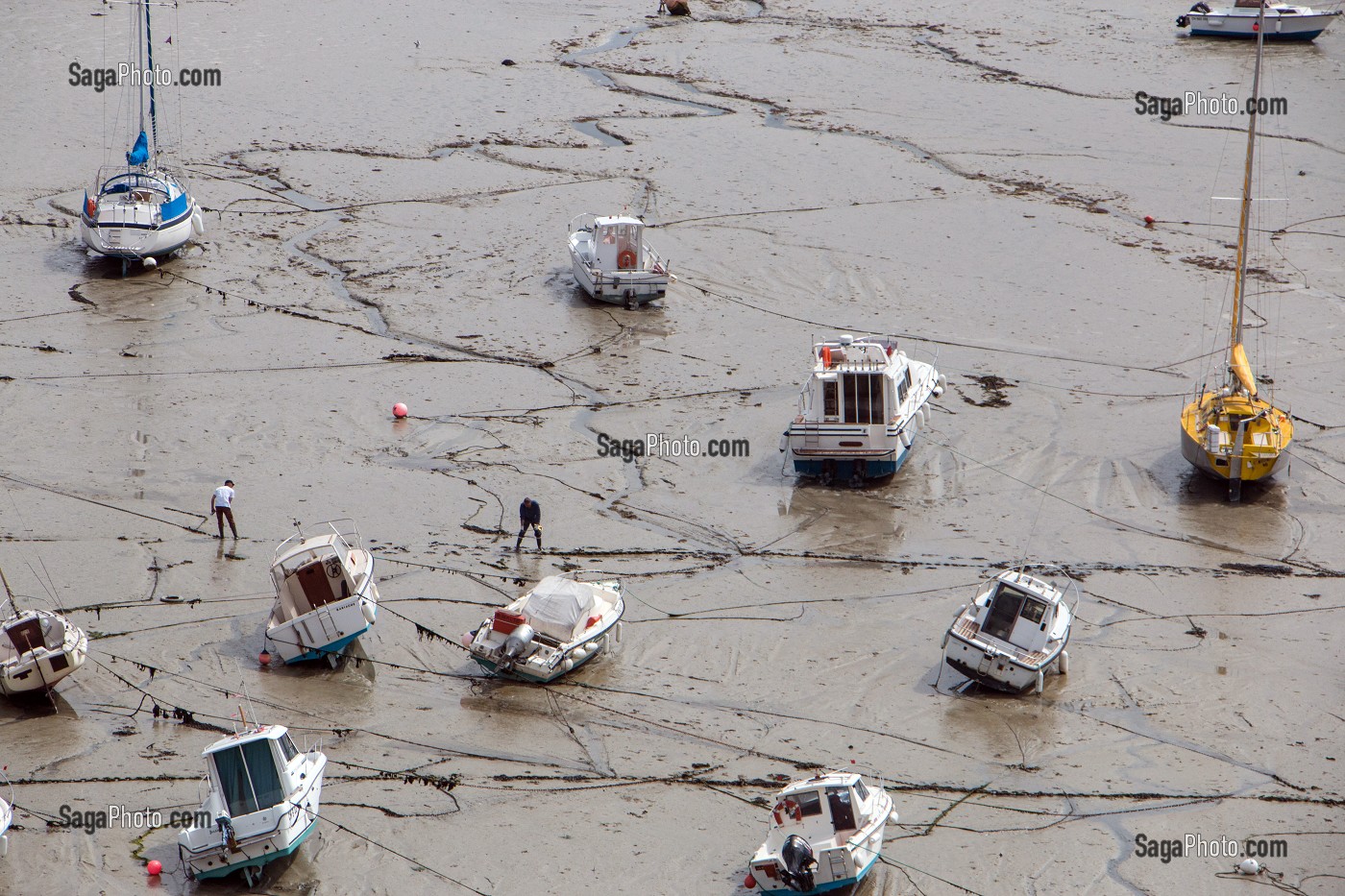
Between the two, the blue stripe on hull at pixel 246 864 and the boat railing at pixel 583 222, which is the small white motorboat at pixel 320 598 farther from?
the boat railing at pixel 583 222

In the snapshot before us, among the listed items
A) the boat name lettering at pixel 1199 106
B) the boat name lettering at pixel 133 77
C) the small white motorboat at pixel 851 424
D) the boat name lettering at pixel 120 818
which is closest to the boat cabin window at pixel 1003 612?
the small white motorboat at pixel 851 424

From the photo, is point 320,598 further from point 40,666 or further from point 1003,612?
point 1003,612

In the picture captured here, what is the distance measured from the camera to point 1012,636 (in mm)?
20562

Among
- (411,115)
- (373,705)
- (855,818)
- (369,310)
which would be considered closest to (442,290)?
(369,310)

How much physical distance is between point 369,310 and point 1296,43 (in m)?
37.5

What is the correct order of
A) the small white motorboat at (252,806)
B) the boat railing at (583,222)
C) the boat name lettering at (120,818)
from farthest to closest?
the boat railing at (583,222) → the boat name lettering at (120,818) → the small white motorboat at (252,806)

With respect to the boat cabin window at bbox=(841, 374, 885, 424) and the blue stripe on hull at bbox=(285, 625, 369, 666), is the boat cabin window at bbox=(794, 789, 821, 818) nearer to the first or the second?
the blue stripe on hull at bbox=(285, 625, 369, 666)

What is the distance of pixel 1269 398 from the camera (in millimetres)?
29750

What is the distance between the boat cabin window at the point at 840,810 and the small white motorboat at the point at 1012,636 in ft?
14.9

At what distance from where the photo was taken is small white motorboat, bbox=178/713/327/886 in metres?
16.0

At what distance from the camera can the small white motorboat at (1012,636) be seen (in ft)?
66.1

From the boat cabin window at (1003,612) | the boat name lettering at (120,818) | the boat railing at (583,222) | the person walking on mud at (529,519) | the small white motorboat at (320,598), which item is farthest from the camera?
the boat railing at (583,222)

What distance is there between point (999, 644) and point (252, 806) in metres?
9.96

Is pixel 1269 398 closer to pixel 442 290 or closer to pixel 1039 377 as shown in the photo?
pixel 1039 377
